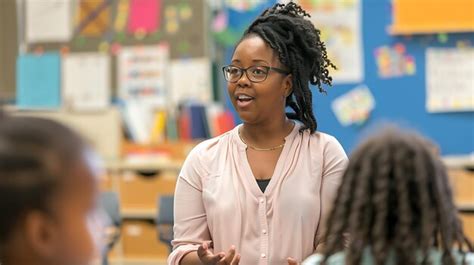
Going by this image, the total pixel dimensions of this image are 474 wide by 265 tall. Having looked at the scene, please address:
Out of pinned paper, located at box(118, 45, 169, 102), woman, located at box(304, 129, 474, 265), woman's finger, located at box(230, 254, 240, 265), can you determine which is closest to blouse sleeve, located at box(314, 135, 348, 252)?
woman's finger, located at box(230, 254, 240, 265)

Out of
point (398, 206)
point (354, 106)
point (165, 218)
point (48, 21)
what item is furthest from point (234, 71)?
point (48, 21)

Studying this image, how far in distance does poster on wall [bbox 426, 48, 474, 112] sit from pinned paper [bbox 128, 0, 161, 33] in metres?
2.06

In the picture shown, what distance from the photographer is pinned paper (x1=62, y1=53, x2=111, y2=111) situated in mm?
6484

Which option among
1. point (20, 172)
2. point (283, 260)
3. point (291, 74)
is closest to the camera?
point (20, 172)

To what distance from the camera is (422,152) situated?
145 cm

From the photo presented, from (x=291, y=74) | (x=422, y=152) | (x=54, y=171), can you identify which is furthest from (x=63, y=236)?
(x=291, y=74)

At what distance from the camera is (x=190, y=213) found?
225 centimetres

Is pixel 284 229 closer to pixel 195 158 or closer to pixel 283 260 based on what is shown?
pixel 283 260

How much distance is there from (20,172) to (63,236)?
11cm

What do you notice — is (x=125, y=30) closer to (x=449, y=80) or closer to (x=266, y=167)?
(x=449, y=80)

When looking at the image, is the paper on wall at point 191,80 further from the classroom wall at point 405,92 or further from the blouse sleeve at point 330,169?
the blouse sleeve at point 330,169

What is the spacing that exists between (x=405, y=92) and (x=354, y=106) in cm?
38

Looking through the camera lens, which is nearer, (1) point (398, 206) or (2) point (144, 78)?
(1) point (398, 206)

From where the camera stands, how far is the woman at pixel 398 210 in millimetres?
1410
